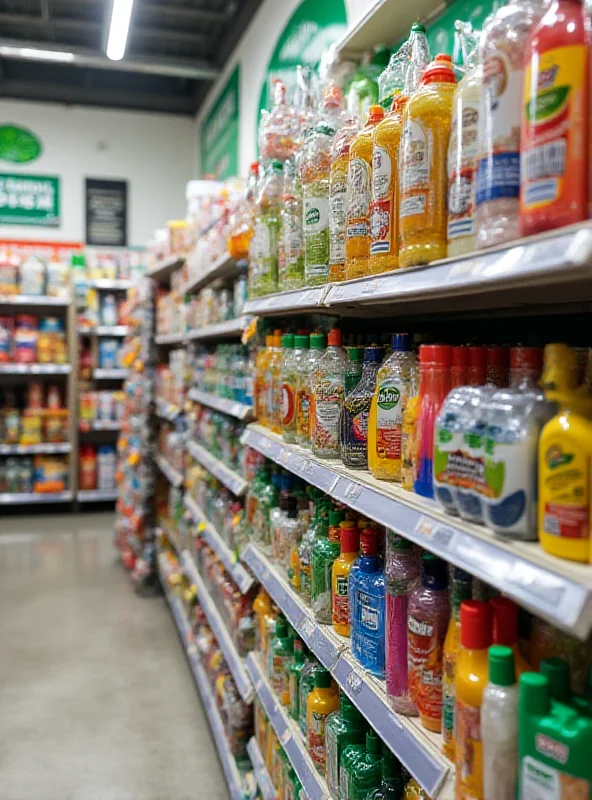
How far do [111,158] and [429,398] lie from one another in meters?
8.20

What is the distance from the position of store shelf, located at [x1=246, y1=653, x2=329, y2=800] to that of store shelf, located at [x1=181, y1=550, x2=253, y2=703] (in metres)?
0.10

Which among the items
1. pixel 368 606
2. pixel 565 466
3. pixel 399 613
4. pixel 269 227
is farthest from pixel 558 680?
pixel 269 227

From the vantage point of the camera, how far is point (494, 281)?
96cm

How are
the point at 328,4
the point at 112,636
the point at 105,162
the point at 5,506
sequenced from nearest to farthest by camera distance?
the point at 328,4 < the point at 112,636 < the point at 5,506 < the point at 105,162

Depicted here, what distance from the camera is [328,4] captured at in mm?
3875

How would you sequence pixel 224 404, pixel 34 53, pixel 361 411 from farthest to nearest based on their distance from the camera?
pixel 34 53 < pixel 224 404 < pixel 361 411

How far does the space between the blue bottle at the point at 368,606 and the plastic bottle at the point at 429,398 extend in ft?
1.09

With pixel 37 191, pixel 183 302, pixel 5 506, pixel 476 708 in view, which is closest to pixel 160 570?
pixel 183 302

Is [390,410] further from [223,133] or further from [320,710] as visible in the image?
[223,133]

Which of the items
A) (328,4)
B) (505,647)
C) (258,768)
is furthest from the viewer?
(328,4)

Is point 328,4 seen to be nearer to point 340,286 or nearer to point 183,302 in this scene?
point 183,302

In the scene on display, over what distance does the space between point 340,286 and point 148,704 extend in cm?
282

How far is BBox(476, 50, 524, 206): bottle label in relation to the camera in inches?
38.2

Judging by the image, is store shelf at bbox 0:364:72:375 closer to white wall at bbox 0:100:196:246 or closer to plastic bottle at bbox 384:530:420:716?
white wall at bbox 0:100:196:246
